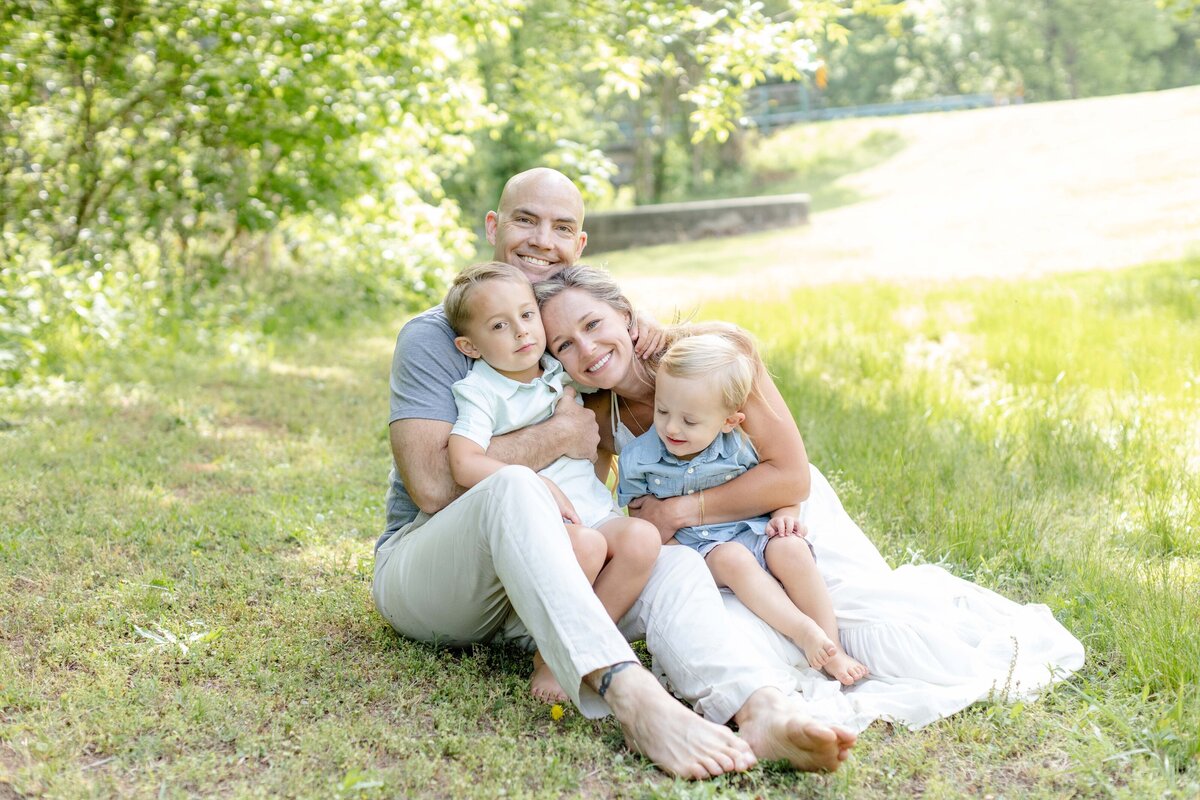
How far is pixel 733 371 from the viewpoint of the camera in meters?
3.08

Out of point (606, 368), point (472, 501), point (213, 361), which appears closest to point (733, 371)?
point (606, 368)

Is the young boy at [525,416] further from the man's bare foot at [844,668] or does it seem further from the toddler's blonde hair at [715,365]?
the man's bare foot at [844,668]

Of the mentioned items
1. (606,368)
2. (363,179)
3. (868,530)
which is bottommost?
(868,530)

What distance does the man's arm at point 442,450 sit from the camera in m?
3.08

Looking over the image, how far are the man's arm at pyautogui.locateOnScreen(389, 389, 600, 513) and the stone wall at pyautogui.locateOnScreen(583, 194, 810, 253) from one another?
14.7 m

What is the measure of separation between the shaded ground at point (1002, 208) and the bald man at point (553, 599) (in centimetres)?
682

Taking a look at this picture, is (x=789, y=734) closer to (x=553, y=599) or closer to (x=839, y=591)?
(x=553, y=599)

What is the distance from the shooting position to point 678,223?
17.9 meters

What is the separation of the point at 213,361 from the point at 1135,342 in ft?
19.4

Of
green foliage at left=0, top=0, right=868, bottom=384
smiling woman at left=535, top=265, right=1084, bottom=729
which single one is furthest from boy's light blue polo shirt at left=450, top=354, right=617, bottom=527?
green foliage at left=0, top=0, right=868, bottom=384

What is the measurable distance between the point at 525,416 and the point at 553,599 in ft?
2.26

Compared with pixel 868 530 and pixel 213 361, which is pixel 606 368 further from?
pixel 213 361

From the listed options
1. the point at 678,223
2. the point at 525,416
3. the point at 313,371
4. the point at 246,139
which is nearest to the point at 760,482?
the point at 525,416

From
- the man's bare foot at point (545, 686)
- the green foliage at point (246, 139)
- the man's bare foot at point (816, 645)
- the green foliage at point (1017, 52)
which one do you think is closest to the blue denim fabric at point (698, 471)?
the man's bare foot at point (816, 645)
